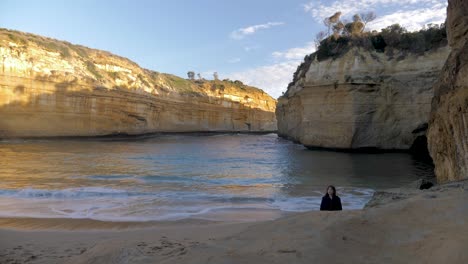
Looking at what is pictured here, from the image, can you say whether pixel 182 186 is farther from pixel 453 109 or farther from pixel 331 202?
pixel 453 109

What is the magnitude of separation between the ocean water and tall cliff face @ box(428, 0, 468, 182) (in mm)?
2073

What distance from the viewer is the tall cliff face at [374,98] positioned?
20.6 m

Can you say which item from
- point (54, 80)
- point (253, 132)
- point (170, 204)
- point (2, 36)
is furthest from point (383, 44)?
point (253, 132)

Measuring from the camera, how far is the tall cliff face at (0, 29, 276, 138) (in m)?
30.7

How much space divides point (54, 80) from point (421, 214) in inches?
1388

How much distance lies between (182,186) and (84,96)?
28.1m

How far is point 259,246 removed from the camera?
10.4ft

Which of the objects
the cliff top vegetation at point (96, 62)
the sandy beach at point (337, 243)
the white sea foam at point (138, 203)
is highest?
the cliff top vegetation at point (96, 62)

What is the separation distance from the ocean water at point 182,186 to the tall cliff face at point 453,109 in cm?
207

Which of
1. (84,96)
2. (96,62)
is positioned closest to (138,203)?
(84,96)

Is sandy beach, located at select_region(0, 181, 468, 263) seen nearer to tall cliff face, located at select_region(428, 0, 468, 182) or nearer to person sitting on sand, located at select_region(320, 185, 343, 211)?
person sitting on sand, located at select_region(320, 185, 343, 211)

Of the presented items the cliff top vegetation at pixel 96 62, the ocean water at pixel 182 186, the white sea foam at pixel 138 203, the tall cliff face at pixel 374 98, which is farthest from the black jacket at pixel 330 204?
the cliff top vegetation at pixel 96 62

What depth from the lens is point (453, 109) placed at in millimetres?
6980

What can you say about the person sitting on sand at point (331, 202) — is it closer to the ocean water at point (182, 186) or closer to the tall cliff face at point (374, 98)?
the ocean water at point (182, 186)
